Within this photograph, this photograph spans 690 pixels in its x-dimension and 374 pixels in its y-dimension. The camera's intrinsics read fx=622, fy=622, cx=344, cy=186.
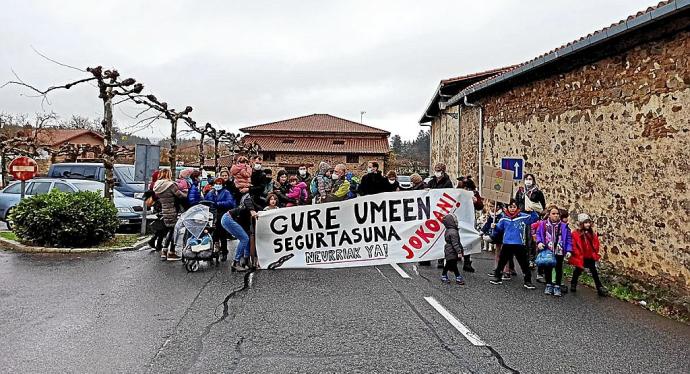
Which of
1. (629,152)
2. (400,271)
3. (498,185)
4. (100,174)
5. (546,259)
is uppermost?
(629,152)

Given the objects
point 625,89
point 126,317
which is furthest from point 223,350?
point 625,89

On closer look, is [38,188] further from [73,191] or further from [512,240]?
[512,240]

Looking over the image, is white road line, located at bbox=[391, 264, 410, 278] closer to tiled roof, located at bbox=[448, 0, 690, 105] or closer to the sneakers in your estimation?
the sneakers

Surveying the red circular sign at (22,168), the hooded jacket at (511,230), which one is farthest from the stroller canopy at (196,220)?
the red circular sign at (22,168)

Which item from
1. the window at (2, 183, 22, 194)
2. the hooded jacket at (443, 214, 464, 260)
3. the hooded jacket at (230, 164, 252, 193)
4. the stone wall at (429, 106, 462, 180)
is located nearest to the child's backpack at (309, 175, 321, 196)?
the hooded jacket at (230, 164, 252, 193)

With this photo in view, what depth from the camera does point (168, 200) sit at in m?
11.3

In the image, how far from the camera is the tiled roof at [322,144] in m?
48.7

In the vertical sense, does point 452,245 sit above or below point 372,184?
below

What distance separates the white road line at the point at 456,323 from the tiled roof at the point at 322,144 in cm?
4079

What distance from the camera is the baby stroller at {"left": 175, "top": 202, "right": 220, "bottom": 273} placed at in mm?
10312

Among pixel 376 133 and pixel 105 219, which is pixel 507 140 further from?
pixel 376 133

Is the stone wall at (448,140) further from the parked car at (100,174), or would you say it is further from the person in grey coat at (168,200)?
the person in grey coat at (168,200)

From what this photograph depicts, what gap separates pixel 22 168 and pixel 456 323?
12980 mm

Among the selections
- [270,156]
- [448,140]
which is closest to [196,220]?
[448,140]
